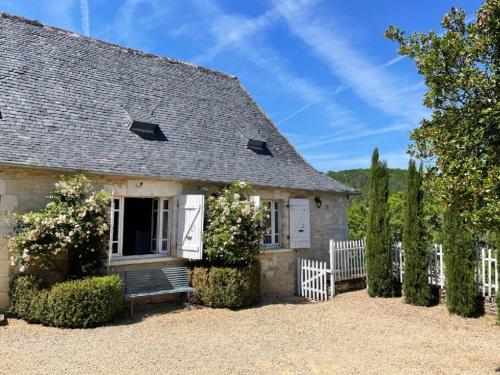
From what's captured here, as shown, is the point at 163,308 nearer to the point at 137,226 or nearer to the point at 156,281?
the point at 156,281

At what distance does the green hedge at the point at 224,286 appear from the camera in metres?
8.07

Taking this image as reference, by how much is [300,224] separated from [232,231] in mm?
2931

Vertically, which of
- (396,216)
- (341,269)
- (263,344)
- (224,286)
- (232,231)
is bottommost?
(263,344)

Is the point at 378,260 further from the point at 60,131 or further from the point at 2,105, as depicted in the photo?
the point at 2,105

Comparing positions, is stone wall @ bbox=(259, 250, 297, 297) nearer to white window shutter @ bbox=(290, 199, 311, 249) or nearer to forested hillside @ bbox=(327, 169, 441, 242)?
white window shutter @ bbox=(290, 199, 311, 249)

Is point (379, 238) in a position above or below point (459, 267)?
above

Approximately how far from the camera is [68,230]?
6793 millimetres

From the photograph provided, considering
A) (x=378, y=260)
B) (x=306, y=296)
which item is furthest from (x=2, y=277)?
(x=378, y=260)

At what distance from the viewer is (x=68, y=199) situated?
7016 mm

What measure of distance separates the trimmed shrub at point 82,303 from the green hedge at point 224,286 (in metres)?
1.97

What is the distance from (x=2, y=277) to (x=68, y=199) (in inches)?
66.8

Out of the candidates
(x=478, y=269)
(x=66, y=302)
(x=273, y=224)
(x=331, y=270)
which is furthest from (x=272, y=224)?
(x=66, y=302)

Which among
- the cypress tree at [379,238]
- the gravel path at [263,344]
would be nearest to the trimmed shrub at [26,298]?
the gravel path at [263,344]

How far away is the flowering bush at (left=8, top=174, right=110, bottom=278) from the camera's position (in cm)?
657
